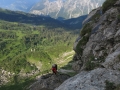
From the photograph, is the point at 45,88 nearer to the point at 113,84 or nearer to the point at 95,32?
the point at 95,32

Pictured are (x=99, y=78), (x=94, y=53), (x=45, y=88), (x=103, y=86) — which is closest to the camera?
(x=103, y=86)

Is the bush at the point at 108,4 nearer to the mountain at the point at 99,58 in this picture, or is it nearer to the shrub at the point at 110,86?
the mountain at the point at 99,58

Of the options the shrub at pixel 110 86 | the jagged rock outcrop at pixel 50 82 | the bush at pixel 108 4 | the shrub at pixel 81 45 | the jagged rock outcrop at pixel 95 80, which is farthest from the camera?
the bush at pixel 108 4

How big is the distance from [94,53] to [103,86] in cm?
2318

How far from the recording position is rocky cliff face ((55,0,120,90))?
2053cm

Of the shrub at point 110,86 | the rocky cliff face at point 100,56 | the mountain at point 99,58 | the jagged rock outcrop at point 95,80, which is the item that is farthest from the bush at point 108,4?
the shrub at point 110,86

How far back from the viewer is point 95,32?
4719 cm

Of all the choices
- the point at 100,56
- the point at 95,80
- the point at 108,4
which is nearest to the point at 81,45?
the point at 108,4

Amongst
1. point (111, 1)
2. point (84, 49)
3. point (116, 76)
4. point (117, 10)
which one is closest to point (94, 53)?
point (84, 49)

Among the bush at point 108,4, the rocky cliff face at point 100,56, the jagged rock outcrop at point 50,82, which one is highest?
the bush at point 108,4

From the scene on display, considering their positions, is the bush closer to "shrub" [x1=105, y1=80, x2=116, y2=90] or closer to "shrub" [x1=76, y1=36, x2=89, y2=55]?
"shrub" [x1=76, y1=36, x2=89, y2=55]

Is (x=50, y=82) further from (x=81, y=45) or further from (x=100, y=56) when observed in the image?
(x=81, y=45)

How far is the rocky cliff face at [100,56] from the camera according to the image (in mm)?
20533

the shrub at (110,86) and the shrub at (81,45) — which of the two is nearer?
the shrub at (110,86)
